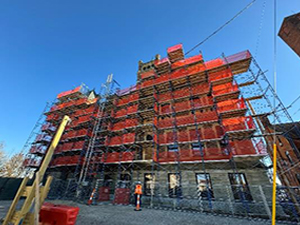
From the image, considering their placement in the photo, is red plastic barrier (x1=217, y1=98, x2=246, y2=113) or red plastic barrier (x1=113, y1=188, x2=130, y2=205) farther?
red plastic barrier (x1=217, y1=98, x2=246, y2=113)

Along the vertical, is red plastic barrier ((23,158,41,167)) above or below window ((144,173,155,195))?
above

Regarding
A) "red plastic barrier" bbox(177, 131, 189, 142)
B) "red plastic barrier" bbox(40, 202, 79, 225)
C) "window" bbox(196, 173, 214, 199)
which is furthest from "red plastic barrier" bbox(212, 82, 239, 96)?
"red plastic barrier" bbox(40, 202, 79, 225)

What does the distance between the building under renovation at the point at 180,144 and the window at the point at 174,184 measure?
3.3 inches

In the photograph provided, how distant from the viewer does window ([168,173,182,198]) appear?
11.8 meters

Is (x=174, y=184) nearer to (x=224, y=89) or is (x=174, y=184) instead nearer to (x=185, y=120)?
(x=185, y=120)

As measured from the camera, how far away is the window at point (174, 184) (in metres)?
11.8

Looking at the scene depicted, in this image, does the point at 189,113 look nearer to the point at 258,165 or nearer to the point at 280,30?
the point at 258,165

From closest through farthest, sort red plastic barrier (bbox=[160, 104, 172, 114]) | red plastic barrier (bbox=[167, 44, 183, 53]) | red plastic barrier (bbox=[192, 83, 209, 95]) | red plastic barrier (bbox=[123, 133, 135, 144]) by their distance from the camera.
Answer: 1. red plastic barrier (bbox=[123, 133, 135, 144])
2. red plastic barrier (bbox=[192, 83, 209, 95])
3. red plastic barrier (bbox=[160, 104, 172, 114])
4. red plastic barrier (bbox=[167, 44, 183, 53])

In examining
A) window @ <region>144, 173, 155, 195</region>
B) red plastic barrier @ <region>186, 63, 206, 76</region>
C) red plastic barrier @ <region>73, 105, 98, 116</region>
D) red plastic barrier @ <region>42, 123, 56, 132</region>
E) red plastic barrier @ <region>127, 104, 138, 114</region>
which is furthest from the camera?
red plastic barrier @ <region>42, 123, 56, 132</region>

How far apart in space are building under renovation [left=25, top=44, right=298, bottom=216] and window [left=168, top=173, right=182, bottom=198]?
84 mm

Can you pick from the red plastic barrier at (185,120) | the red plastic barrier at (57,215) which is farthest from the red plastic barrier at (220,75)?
the red plastic barrier at (57,215)

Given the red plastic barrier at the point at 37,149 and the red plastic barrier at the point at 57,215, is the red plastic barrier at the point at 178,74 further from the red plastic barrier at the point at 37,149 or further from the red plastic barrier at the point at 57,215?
A: the red plastic barrier at the point at 37,149

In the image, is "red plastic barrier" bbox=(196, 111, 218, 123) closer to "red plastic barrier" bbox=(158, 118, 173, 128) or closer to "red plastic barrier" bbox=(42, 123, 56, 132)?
"red plastic barrier" bbox=(158, 118, 173, 128)

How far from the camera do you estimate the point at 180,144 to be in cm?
1298
